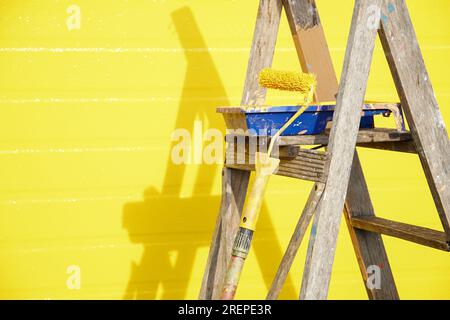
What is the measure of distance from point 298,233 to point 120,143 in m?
1.43

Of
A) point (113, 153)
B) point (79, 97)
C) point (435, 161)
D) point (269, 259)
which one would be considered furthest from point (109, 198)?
point (435, 161)

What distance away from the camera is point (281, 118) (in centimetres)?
235

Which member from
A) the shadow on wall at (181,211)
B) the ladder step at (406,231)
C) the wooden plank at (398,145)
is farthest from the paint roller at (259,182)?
the shadow on wall at (181,211)

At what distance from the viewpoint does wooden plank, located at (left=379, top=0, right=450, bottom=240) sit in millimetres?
2293

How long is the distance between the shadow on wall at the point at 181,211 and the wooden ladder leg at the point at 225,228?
3.14ft

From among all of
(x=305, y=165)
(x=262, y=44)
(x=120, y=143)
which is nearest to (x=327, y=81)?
(x=262, y=44)

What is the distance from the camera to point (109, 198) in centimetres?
350

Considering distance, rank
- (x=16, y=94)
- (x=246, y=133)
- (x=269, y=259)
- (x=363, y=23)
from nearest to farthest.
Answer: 1. (x=363, y=23)
2. (x=246, y=133)
3. (x=16, y=94)
4. (x=269, y=259)

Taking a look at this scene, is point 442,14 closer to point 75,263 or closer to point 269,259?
point 269,259

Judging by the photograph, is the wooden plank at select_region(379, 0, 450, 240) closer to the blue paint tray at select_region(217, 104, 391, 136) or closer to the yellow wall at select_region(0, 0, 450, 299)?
the blue paint tray at select_region(217, 104, 391, 136)

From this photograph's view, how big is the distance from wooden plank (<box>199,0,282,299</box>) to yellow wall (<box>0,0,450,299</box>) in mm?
953

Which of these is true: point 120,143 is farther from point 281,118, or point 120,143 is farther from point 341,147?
point 341,147

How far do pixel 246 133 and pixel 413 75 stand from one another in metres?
0.52
